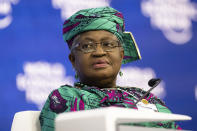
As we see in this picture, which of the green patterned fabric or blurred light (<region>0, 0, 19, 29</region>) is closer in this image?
the green patterned fabric

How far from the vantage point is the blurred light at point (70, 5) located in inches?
79.6

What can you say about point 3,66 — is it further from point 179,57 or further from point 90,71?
point 179,57

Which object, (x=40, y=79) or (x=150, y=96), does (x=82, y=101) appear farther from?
(x=40, y=79)

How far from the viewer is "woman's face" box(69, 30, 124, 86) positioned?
3.97 feet

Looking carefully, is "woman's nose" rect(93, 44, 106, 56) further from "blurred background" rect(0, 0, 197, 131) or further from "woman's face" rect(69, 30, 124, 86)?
"blurred background" rect(0, 0, 197, 131)

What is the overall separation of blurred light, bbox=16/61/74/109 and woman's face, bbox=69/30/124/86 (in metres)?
0.64

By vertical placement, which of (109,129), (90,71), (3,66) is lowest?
(109,129)

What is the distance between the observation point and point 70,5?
2025mm

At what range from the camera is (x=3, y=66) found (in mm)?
1865

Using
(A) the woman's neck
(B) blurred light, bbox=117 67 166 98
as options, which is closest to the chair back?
(A) the woman's neck

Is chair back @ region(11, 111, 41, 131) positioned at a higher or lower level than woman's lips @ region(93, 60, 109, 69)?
lower

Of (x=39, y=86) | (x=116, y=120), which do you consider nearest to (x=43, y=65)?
(x=39, y=86)

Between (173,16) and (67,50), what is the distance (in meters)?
0.80

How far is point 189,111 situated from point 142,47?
1.78 ft
